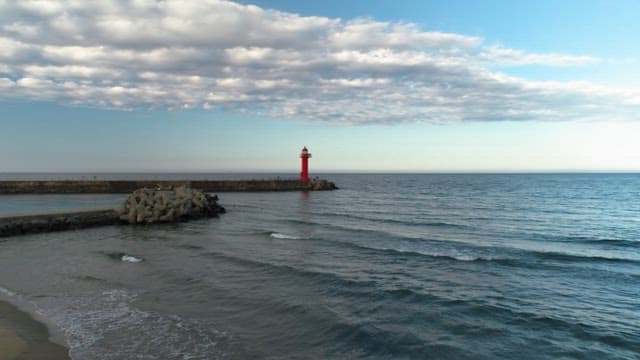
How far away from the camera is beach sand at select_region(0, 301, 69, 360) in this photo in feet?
27.5

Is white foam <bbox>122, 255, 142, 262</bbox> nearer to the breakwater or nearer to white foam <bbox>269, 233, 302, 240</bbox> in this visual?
white foam <bbox>269, 233, 302, 240</bbox>

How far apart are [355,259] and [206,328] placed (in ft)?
28.8

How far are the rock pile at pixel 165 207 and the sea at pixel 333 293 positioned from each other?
4.14 m

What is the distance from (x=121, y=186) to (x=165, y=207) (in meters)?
34.4

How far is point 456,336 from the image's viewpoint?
9984 mm

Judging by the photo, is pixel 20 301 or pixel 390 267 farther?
pixel 390 267

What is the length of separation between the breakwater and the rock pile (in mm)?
21195

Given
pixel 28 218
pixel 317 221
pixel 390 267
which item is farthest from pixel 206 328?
pixel 317 221

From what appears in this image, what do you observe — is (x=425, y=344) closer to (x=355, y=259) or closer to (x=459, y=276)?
(x=459, y=276)

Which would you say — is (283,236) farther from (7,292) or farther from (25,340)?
(25,340)

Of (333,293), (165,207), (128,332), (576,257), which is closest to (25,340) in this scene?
(128,332)

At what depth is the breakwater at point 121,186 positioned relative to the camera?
56.4 metres

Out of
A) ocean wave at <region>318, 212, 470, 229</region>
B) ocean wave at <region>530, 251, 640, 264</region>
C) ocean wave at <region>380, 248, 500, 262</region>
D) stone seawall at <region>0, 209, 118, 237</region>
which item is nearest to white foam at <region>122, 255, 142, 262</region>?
stone seawall at <region>0, 209, 118, 237</region>

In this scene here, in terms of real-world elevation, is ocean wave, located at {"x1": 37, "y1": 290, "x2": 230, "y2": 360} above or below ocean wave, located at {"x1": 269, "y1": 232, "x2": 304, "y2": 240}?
below
